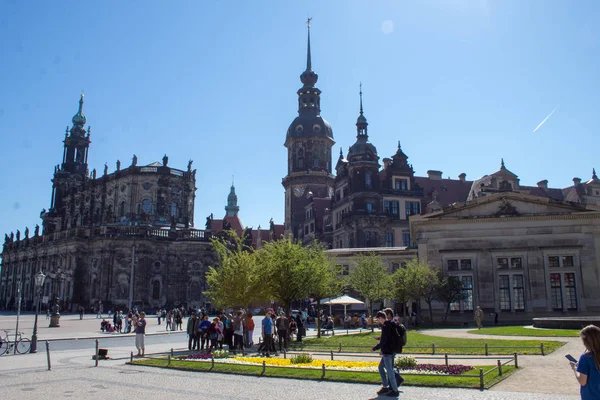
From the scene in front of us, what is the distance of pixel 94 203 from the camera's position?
89.2 meters

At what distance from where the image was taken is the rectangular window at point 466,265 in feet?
136

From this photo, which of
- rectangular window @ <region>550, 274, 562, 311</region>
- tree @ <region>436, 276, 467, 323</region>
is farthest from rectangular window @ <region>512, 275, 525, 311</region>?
tree @ <region>436, 276, 467, 323</region>

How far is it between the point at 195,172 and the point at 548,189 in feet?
190

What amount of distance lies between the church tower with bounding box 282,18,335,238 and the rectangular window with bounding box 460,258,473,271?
160 ft

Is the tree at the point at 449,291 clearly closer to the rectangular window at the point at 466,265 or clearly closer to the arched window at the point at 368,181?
the rectangular window at the point at 466,265

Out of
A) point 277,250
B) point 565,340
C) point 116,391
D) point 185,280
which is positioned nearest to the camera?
point 116,391

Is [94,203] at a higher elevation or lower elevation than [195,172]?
lower

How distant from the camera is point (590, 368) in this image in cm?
631

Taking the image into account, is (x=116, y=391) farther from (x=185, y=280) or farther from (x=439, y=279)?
(x=185, y=280)

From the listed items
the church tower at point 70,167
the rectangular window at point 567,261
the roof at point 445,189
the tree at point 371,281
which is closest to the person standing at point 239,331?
the tree at point 371,281

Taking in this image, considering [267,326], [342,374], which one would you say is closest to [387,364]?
[342,374]

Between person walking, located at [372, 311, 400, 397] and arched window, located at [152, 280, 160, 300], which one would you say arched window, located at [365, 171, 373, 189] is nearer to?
arched window, located at [152, 280, 160, 300]

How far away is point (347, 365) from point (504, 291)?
28.1 metres

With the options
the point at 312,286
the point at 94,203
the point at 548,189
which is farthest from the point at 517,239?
the point at 94,203
